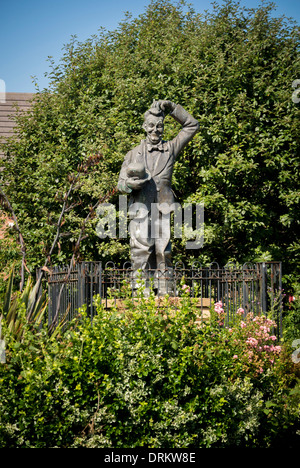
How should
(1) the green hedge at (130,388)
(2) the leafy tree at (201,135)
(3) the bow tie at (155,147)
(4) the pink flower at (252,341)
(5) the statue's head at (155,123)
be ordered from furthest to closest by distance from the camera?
(2) the leafy tree at (201,135) → (3) the bow tie at (155,147) → (5) the statue's head at (155,123) → (4) the pink flower at (252,341) → (1) the green hedge at (130,388)

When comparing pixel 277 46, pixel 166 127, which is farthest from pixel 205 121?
pixel 277 46

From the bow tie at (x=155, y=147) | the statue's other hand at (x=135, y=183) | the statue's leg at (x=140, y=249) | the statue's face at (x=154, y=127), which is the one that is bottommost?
the statue's leg at (x=140, y=249)

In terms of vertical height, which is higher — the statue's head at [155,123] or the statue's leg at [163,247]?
the statue's head at [155,123]

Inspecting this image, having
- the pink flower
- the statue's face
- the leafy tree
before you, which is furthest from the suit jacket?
the leafy tree

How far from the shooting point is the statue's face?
7031 mm

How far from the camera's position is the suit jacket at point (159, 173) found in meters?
6.95

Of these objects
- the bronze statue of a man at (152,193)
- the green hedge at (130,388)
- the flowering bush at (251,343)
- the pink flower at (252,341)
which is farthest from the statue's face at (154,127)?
the green hedge at (130,388)

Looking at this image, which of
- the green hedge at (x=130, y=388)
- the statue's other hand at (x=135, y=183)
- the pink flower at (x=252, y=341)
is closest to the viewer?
the green hedge at (x=130, y=388)

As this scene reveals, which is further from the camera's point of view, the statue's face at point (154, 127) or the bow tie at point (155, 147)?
the bow tie at point (155, 147)

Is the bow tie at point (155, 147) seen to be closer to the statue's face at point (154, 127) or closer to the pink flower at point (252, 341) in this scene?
the statue's face at point (154, 127)

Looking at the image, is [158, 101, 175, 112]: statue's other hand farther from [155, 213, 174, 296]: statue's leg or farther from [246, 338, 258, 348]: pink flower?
[246, 338, 258, 348]: pink flower

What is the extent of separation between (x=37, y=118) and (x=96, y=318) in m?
9.60

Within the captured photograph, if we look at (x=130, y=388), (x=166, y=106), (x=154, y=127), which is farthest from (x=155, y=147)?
(x=130, y=388)

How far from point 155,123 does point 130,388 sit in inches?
160
